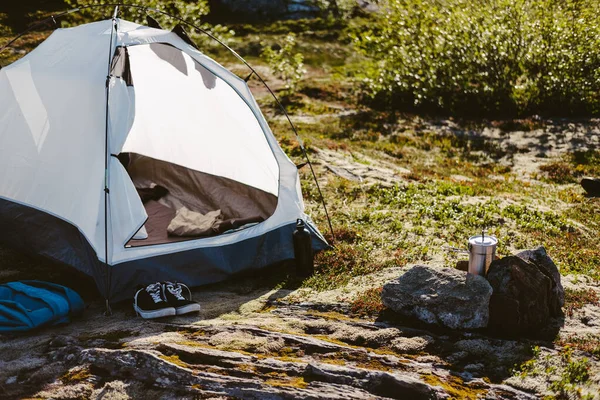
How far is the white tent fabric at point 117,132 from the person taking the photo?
23.0 feet

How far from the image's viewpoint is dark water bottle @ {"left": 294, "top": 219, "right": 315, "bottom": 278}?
24.8 ft

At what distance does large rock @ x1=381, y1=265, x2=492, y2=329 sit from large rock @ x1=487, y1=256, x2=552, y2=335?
0.11 meters

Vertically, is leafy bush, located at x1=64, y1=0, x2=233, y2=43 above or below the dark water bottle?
above

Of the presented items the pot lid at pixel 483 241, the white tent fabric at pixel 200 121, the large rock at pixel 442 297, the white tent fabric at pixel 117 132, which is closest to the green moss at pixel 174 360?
the white tent fabric at pixel 117 132

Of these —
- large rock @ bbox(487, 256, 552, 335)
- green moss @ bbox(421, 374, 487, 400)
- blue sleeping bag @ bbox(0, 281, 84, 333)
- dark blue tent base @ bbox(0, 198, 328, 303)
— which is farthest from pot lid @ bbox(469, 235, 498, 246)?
blue sleeping bag @ bbox(0, 281, 84, 333)

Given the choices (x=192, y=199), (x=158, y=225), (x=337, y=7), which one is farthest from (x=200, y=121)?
(x=337, y=7)

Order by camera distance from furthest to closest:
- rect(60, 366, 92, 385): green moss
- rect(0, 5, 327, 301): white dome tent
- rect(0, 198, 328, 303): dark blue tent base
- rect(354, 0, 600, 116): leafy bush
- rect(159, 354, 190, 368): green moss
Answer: rect(354, 0, 600, 116): leafy bush < rect(0, 5, 327, 301): white dome tent < rect(0, 198, 328, 303): dark blue tent base < rect(159, 354, 190, 368): green moss < rect(60, 366, 92, 385): green moss

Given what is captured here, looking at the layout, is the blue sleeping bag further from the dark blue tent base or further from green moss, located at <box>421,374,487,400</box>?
A: green moss, located at <box>421,374,487,400</box>

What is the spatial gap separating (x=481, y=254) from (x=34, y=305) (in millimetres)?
4437

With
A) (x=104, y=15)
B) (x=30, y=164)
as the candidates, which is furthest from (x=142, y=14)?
(x=30, y=164)

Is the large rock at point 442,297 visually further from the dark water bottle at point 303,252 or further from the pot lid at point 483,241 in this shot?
the dark water bottle at point 303,252

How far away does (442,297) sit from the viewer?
6.03 metres

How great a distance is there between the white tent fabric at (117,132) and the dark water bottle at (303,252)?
377 mm

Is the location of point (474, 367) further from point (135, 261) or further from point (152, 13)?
point (152, 13)
